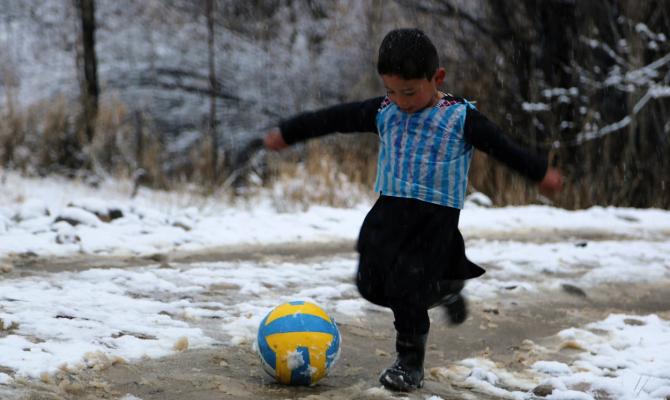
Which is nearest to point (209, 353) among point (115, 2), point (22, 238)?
point (22, 238)

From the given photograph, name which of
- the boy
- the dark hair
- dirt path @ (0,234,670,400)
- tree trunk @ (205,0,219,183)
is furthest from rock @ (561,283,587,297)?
tree trunk @ (205,0,219,183)

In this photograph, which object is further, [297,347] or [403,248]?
[403,248]

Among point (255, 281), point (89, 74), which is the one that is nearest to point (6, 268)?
point (255, 281)

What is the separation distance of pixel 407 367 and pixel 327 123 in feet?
3.70

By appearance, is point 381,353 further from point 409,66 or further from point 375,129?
point 409,66

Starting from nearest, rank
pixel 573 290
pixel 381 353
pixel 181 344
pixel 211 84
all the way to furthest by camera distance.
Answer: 1. pixel 181 344
2. pixel 381 353
3. pixel 573 290
4. pixel 211 84

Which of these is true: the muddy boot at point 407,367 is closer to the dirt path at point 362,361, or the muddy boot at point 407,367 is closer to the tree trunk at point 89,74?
the dirt path at point 362,361

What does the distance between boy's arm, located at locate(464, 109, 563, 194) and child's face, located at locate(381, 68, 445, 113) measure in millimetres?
193

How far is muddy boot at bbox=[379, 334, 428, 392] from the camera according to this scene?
11.3 ft

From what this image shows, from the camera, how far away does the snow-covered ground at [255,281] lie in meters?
3.73

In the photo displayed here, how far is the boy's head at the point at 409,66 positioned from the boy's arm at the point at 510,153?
240 mm

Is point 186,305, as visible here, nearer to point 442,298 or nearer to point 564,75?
point 442,298

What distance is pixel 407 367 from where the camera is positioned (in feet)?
11.5

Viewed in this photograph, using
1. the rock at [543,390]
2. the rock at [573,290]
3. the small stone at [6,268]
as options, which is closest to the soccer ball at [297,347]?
the rock at [543,390]
